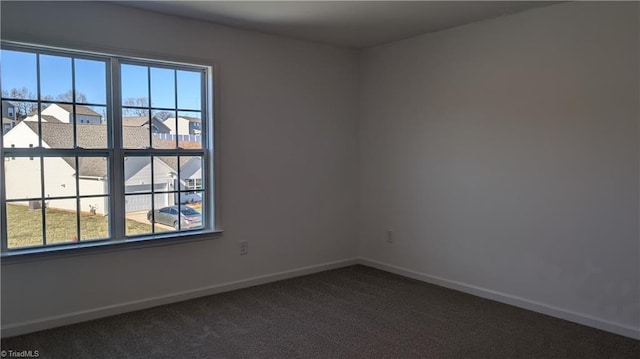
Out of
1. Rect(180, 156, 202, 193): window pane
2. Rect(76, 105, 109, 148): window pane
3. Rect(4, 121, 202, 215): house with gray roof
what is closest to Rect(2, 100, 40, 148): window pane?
Rect(4, 121, 202, 215): house with gray roof

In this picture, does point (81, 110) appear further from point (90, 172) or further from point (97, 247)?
point (97, 247)

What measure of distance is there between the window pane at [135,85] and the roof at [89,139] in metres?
0.22

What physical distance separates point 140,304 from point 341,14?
113 inches

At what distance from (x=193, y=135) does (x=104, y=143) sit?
29.0 inches

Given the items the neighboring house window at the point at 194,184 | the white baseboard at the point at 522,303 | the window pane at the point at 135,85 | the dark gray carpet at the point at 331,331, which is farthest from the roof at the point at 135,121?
the white baseboard at the point at 522,303

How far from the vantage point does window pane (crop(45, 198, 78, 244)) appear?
3.28 m

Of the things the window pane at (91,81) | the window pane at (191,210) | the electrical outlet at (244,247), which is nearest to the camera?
the window pane at (91,81)

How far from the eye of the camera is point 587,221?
10.9 feet

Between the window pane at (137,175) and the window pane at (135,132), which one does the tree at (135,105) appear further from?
the window pane at (137,175)

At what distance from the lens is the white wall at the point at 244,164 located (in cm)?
323

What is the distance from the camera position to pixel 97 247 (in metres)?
3.40

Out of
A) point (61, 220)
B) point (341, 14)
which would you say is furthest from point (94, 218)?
point (341, 14)

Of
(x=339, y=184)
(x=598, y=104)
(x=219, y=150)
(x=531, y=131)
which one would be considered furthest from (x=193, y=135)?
(x=598, y=104)

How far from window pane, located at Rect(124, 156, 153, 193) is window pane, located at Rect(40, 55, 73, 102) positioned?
64 centimetres
